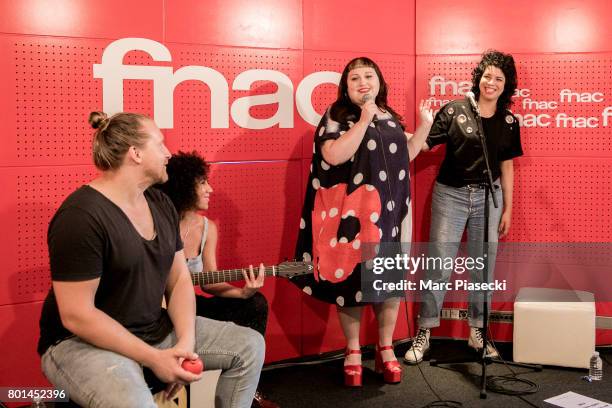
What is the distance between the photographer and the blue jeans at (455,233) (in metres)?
4.34

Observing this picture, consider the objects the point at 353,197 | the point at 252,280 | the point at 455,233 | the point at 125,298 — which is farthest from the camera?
the point at 455,233

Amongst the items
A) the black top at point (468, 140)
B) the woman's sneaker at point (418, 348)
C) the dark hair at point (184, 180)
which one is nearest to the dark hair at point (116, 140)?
the dark hair at point (184, 180)

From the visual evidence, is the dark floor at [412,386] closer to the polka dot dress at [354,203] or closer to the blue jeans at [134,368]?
the polka dot dress at [354,203]

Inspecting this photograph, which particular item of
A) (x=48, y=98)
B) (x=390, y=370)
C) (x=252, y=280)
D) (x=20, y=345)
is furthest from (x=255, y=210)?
(x=20, y=345)

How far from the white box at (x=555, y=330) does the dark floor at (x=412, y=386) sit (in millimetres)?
93

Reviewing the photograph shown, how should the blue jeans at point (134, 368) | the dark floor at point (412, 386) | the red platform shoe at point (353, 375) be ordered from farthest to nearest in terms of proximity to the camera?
the red platform shoe at point (353, 375) < the dark floor at point (412, 386) < the blue jeans at point (134, 368)

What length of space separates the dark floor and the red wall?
25 cm

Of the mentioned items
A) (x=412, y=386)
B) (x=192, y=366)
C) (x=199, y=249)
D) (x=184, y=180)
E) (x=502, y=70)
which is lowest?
(x=412, y=386)

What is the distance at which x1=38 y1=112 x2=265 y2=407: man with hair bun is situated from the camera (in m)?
2.28

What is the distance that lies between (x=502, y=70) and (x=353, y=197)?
1.29m

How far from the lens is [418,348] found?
174 inches

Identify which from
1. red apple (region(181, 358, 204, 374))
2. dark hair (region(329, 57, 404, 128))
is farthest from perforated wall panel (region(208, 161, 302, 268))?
red apple (region(181, 358, 204, 374))

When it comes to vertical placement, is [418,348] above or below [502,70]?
below

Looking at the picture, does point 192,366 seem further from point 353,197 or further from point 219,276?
point 353,197
